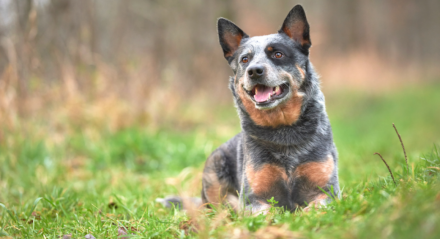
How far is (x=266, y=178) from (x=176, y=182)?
2.17 meters

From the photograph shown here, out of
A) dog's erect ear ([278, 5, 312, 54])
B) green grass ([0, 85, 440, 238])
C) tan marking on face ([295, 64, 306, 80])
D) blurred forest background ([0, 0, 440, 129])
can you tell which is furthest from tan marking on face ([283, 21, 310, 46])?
blurred forest background ([0, 0, 440, 129])

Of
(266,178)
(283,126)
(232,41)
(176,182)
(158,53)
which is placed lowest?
(176,182)

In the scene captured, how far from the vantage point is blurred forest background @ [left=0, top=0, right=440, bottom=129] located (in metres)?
6.16

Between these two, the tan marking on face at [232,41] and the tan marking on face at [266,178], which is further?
the tan marking on face at [232,41]

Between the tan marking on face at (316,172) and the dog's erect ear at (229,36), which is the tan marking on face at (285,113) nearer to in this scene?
the tan marking on face at (316,172)

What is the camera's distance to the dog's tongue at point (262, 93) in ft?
10.5

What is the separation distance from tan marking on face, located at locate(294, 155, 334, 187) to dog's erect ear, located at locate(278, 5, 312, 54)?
109 centimetres

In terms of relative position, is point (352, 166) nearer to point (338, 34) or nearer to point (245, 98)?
point (245, 98)

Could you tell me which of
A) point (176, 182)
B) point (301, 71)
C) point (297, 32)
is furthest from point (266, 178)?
point (176, 182)

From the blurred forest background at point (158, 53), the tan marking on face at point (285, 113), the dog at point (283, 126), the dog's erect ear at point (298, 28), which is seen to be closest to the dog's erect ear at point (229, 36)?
the dog at point (283, 126)

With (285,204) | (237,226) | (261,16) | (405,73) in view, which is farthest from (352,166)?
(261,16)

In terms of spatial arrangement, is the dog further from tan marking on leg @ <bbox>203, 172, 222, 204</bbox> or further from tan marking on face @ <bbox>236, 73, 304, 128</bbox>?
tan marking on leg @ <bbox>203, 172, 222, 204</bbox>

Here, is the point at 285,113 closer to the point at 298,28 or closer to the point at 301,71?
the point at 301,71

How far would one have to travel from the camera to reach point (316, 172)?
9.89ft
